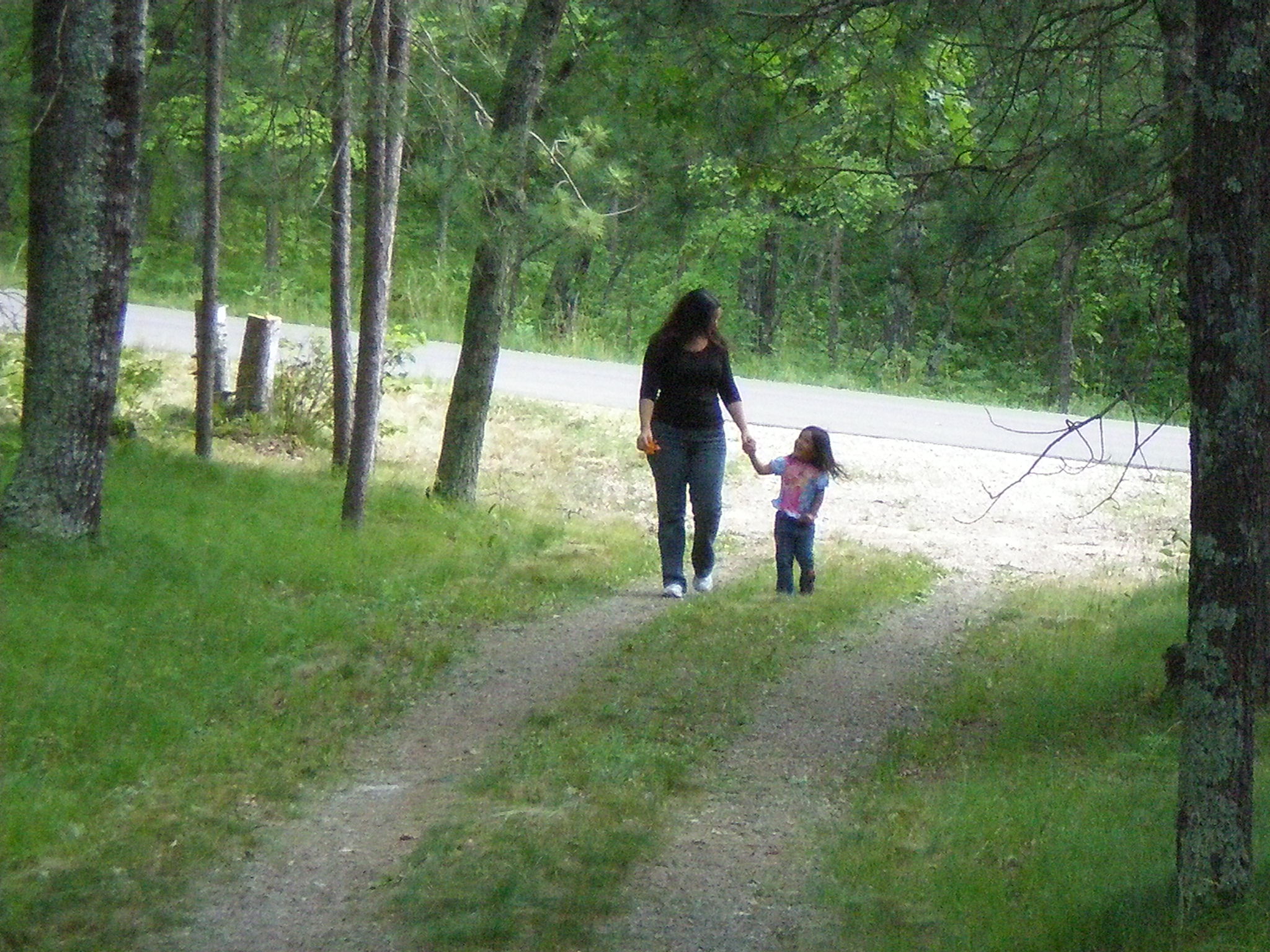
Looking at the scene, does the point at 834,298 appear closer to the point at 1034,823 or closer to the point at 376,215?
the point at 376,215

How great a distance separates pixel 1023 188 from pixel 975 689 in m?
2.75

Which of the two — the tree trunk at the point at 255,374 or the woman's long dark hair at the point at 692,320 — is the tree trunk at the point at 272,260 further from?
the woman's long dark hair at the point at 692,320

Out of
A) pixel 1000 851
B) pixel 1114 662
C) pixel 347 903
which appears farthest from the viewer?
pixel 1114 662

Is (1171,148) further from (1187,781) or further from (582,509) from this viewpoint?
(582,509)

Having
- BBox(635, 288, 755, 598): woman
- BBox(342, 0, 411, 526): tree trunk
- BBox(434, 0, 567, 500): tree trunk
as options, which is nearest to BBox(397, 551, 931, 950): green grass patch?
BBox(635, 288, 755, 598): woman

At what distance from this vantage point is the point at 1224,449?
4.39 metres

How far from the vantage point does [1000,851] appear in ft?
18.2

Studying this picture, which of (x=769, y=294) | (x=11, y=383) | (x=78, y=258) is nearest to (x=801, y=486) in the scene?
(x=78, y=258)

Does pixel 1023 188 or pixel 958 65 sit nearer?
pixel 1023 188

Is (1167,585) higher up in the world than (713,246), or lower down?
lower down

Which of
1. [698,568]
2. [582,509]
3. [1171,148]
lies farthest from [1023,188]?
[582,509]

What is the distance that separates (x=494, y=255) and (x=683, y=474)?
3.32 m

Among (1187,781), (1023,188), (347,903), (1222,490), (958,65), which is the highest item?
(958,65)

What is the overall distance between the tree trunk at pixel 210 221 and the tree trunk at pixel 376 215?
68.2 inches
